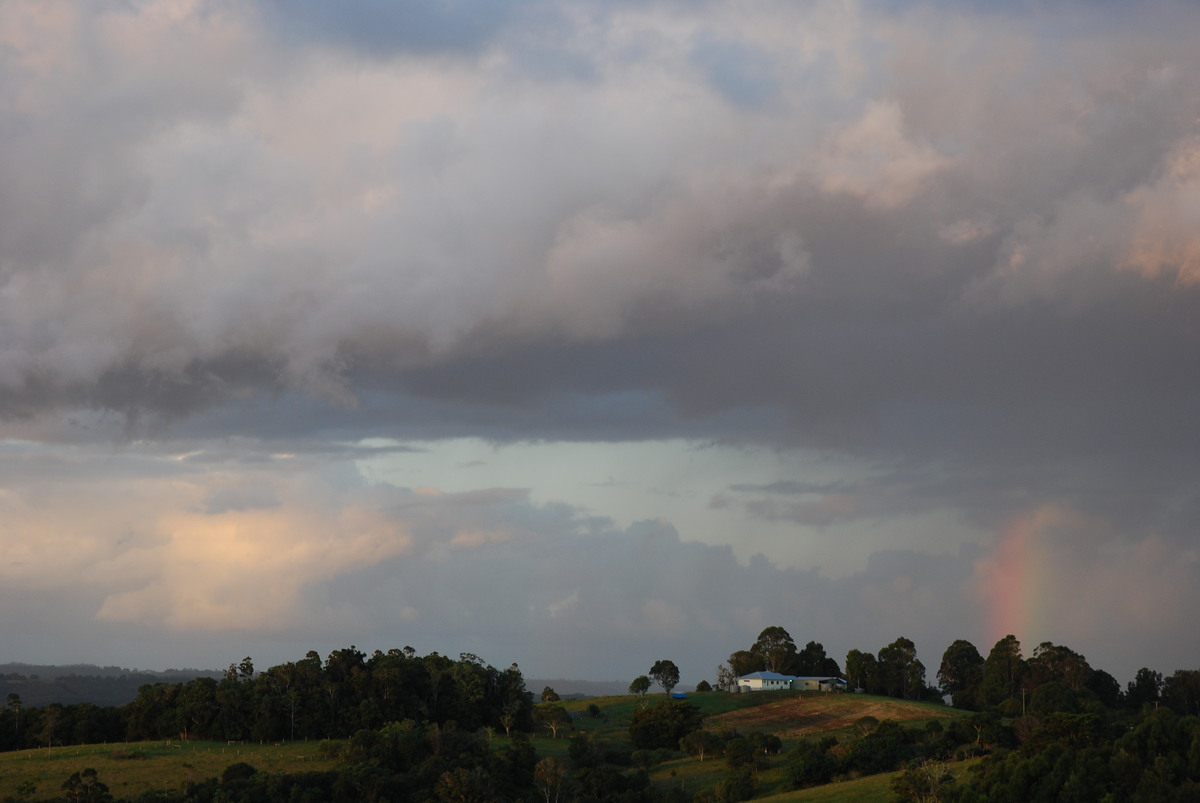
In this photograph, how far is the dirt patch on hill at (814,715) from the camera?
175 meters

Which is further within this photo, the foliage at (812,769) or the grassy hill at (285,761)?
the foliage at (812,769)

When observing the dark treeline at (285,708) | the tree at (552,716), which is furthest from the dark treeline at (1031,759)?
the dark treeline at (285,708)

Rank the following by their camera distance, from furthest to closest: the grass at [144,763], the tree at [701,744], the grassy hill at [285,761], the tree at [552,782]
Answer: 1. the tree at [701,744]
2. the tree at [552,782]
3. the grassy hill at [285,761]
4. the grass at [144,763]

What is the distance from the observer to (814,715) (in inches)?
7288

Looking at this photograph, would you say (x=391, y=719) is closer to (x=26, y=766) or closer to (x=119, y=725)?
(x=119, y=725)

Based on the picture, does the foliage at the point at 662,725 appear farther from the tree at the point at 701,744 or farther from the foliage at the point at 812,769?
the foliage at the point at 812,769

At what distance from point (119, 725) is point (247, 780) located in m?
54.5

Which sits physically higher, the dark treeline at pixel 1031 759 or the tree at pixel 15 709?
the tree at pixel 15 709

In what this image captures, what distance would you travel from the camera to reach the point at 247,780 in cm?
11150

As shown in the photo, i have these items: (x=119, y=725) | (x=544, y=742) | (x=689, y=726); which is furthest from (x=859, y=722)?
(x=119, y=725)

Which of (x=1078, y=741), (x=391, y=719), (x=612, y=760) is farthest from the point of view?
(x=391, y=719)

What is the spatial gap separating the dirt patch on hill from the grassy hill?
0.17 meters

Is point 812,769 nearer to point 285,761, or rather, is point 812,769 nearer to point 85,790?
point 285,761

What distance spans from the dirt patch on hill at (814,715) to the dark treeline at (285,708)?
3809cm
